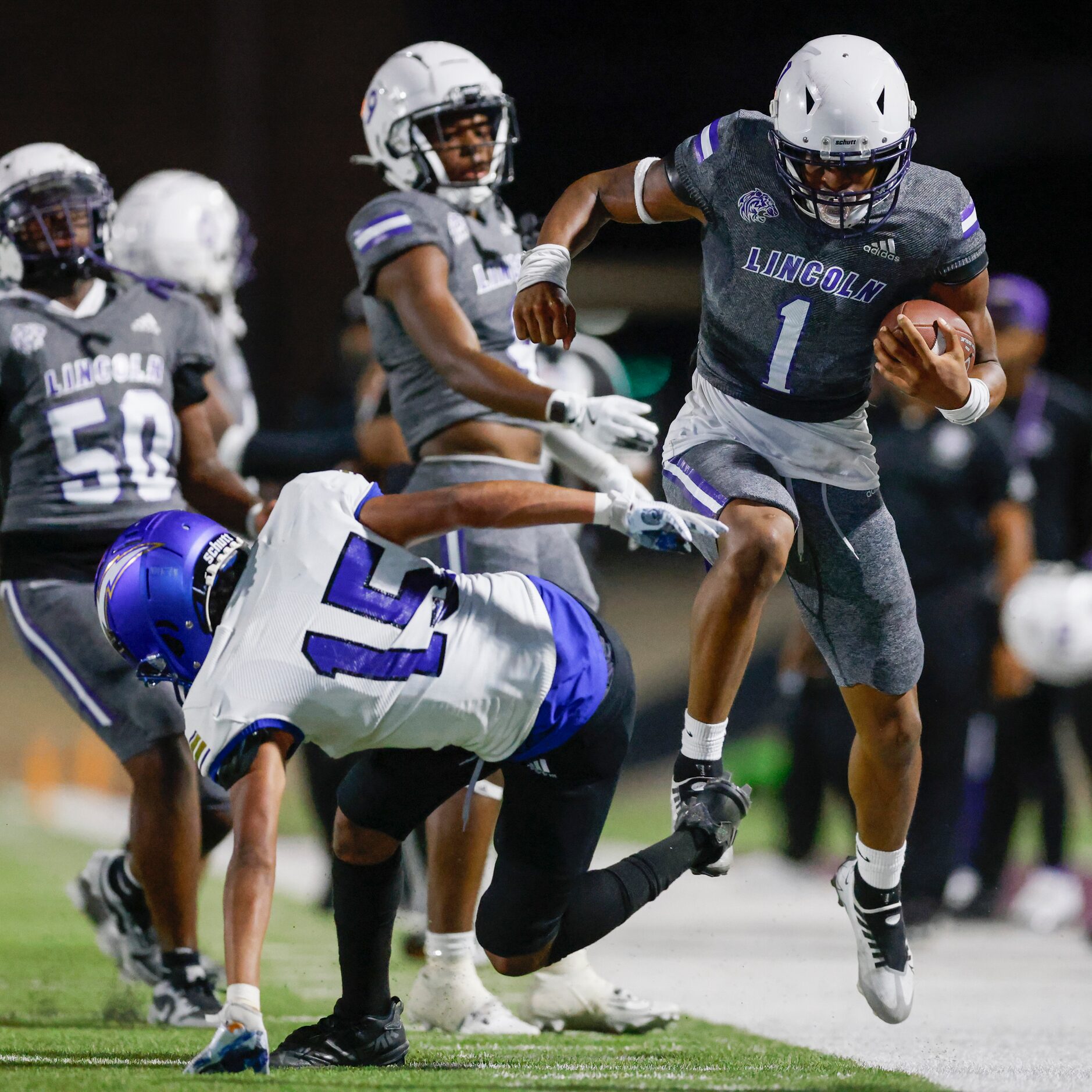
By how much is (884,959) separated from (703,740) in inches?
27.5

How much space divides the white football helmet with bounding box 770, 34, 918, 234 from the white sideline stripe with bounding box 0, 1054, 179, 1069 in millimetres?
2091

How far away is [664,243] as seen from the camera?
10.1 meters

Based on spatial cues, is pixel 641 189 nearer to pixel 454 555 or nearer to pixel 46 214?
pixel 454 555

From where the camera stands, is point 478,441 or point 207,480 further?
point 207,480

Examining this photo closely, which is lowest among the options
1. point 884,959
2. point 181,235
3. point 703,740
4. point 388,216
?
point 884,959

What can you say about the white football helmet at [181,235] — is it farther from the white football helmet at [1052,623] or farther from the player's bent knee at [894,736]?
the player's bent knee at [894,736]

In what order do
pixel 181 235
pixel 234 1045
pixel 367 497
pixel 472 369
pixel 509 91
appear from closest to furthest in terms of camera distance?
pixel 234 1045 < pixel 367 497 < pixel 472 369 < pixel 181 235 < pixel 509 91

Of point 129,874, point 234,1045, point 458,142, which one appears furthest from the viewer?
point 129,874

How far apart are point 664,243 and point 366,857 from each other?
7.25 metres

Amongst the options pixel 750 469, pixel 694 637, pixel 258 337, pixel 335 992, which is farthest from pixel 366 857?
pixel 258 337

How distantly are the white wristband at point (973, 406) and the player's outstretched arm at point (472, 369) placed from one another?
0.60 meters

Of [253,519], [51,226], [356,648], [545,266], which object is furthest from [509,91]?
[356,648]

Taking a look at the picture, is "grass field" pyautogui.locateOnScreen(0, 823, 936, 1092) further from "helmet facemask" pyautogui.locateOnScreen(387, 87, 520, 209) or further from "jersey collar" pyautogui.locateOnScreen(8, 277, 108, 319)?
"helmet facemask" pyautogui.locateOnScreen(387, 87, 520, 209)

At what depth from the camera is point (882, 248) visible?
11.4 ft
